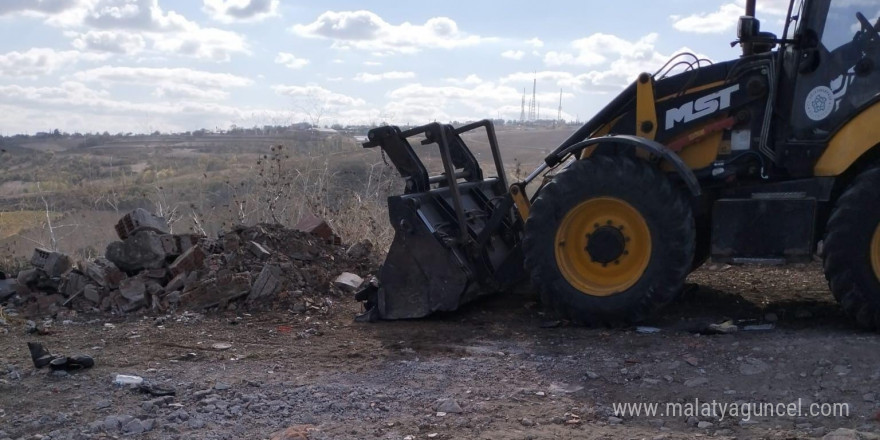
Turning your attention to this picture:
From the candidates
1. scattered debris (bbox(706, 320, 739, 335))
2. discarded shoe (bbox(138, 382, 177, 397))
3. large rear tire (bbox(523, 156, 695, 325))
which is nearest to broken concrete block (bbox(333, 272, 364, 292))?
large rear tire (bbox(523, 156, 695, 325))

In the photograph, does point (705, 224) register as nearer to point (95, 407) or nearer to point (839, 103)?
Result: point (839, 103)

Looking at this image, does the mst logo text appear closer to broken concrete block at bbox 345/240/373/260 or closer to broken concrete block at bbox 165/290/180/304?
broken concrete block at bbox 345/240/373/260

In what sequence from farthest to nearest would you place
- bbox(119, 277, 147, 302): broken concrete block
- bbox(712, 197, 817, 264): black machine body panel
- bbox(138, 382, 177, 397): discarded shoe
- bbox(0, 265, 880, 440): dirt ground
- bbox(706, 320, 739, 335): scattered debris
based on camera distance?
bbox(119, 277, 147, 302): broken concrete block, bbox(706, 320, 739, 335): scattered debris, bbox(712, 197, 817, 264): black machine body panel, bbox(138, 382, 177, 397): discarded shoe, bbox(0, 265, 880, 440): dirt ground

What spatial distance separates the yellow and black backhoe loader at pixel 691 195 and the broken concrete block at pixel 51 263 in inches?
134

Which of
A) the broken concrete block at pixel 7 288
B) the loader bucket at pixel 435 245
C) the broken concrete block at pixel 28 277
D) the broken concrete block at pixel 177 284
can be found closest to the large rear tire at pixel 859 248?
the loader bucket at pixel 435 245

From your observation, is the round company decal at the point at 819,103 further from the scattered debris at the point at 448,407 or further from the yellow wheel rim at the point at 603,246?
the scattered debris at the point at 448,407

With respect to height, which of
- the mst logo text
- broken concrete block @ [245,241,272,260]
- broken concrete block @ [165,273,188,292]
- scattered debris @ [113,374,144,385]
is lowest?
scattered debris @ [113,374,144,385]

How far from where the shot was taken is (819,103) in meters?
6.79

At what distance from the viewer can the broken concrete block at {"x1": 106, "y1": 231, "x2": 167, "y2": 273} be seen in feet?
29.4

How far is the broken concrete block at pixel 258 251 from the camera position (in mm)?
8953

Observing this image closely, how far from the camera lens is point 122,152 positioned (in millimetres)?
42844

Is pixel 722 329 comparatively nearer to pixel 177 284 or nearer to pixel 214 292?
pixel 214 292

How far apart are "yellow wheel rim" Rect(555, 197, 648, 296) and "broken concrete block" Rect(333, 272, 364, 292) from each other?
2.53 m

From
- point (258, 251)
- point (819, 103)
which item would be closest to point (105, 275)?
point (258, 251)
